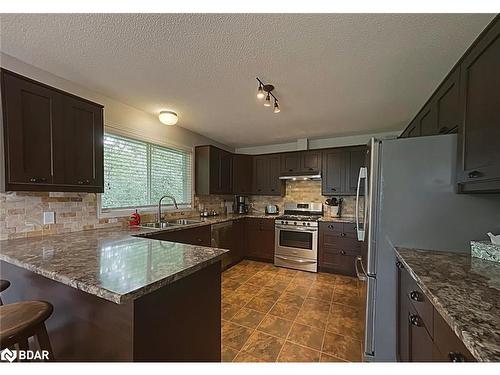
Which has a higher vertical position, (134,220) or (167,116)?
(167,116)

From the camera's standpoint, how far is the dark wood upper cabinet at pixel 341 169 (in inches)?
149

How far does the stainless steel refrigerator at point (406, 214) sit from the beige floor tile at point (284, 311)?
808 millimetres

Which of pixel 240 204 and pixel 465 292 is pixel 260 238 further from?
pixel 465 292

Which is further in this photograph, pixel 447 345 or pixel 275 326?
pixel 275 326

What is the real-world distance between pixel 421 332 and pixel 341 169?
310 cm

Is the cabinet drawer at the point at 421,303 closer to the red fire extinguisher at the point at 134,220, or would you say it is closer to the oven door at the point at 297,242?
the oven door at the point at 297,242

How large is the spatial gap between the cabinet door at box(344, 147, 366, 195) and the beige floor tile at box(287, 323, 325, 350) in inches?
96.6

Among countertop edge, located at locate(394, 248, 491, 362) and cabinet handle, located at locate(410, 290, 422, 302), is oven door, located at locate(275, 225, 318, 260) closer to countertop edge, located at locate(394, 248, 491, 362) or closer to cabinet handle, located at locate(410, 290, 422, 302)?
cabinet handle, located at locate(410, 290, 422, 302)

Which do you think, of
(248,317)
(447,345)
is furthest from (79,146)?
(447,345)

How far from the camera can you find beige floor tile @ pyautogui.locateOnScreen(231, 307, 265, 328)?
2.19 metres

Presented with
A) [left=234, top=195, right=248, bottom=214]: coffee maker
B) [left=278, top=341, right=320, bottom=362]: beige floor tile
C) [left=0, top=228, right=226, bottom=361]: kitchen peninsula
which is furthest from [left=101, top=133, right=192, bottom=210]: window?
[left=278, top=341, right=320, bottom=362]: beige floor tile

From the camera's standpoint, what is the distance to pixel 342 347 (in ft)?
6.07

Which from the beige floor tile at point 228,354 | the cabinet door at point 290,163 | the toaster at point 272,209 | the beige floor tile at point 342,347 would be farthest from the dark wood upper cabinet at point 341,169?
the beige floor tile at point 228,354

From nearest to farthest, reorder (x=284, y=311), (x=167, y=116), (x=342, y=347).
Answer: (x=342, y=347) < (x=284, y=311) < (x=167, y=116)
